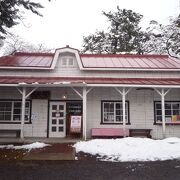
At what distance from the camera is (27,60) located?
2075cm

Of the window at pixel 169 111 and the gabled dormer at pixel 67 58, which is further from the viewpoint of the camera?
the gabled dormer at pixel 67 58

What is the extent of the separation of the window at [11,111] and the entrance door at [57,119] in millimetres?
1480

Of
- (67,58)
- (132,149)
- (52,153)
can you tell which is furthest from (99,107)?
(52,153)

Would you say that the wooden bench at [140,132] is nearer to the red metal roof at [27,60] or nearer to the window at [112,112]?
the window at [112,112]

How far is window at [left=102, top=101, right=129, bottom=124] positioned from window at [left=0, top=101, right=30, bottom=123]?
476 centimetres

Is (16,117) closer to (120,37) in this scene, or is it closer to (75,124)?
(75,124)

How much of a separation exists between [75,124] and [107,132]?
1931mm

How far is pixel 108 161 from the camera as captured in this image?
1056 cm

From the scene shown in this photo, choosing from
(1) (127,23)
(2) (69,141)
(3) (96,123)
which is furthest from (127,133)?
(1) (127,23)

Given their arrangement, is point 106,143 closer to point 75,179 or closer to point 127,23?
point 75,179

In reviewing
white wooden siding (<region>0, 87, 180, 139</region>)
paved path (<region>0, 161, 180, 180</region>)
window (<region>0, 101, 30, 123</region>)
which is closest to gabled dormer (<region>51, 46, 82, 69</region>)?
white wooden siding (<region>0, 87, 180, 139</region>)

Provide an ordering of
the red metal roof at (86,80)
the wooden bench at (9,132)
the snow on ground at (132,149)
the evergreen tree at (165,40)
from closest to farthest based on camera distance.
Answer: the snow on ground at (132,149), the red metal roof at (86,80), the wooden bench at (9,132), the evergreen tree at (165,40)

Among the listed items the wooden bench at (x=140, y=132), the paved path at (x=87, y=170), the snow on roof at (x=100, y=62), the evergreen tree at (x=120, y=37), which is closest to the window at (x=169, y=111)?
the wooden bench at (x=140, y=132)

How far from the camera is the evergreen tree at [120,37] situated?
124 ft
